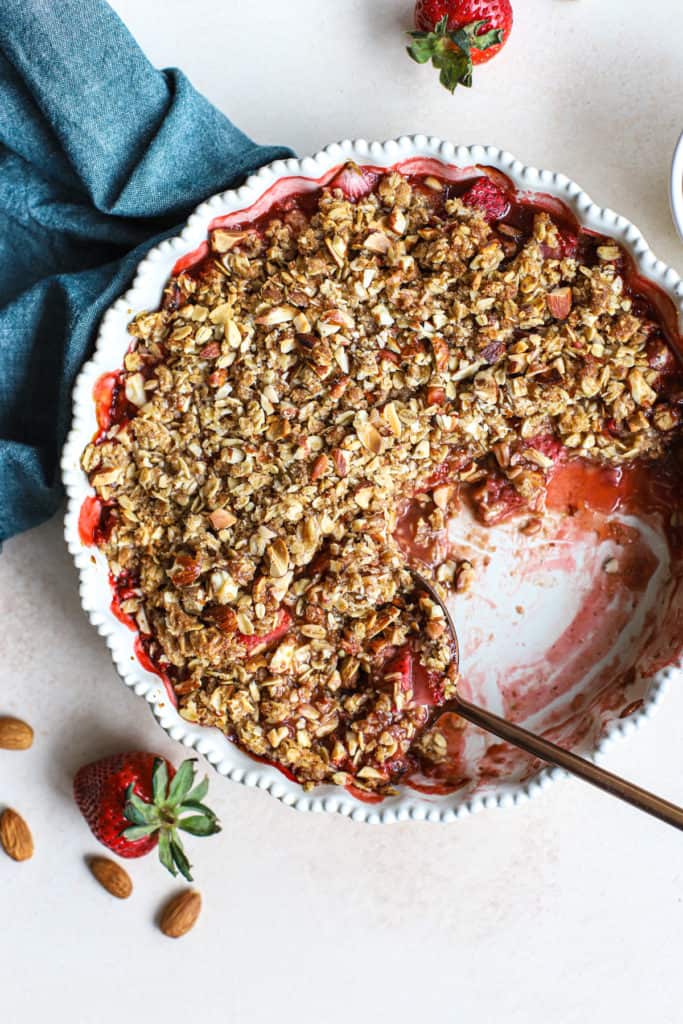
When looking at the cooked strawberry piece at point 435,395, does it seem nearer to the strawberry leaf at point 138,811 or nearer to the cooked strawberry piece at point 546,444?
the cooked strawberry piece at point 546,444

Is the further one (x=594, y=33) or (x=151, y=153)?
(x=594, y=33)

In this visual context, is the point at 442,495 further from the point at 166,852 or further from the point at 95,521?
the point at 166,852

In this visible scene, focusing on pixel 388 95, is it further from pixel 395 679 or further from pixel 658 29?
pixel 395 679

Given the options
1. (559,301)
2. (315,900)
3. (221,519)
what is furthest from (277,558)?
(315,900)

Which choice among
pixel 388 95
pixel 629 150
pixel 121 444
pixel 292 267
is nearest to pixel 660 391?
pixel 629 150

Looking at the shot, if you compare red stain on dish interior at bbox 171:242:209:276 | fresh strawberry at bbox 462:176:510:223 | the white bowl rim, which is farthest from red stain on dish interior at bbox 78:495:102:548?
the white bowl rim
